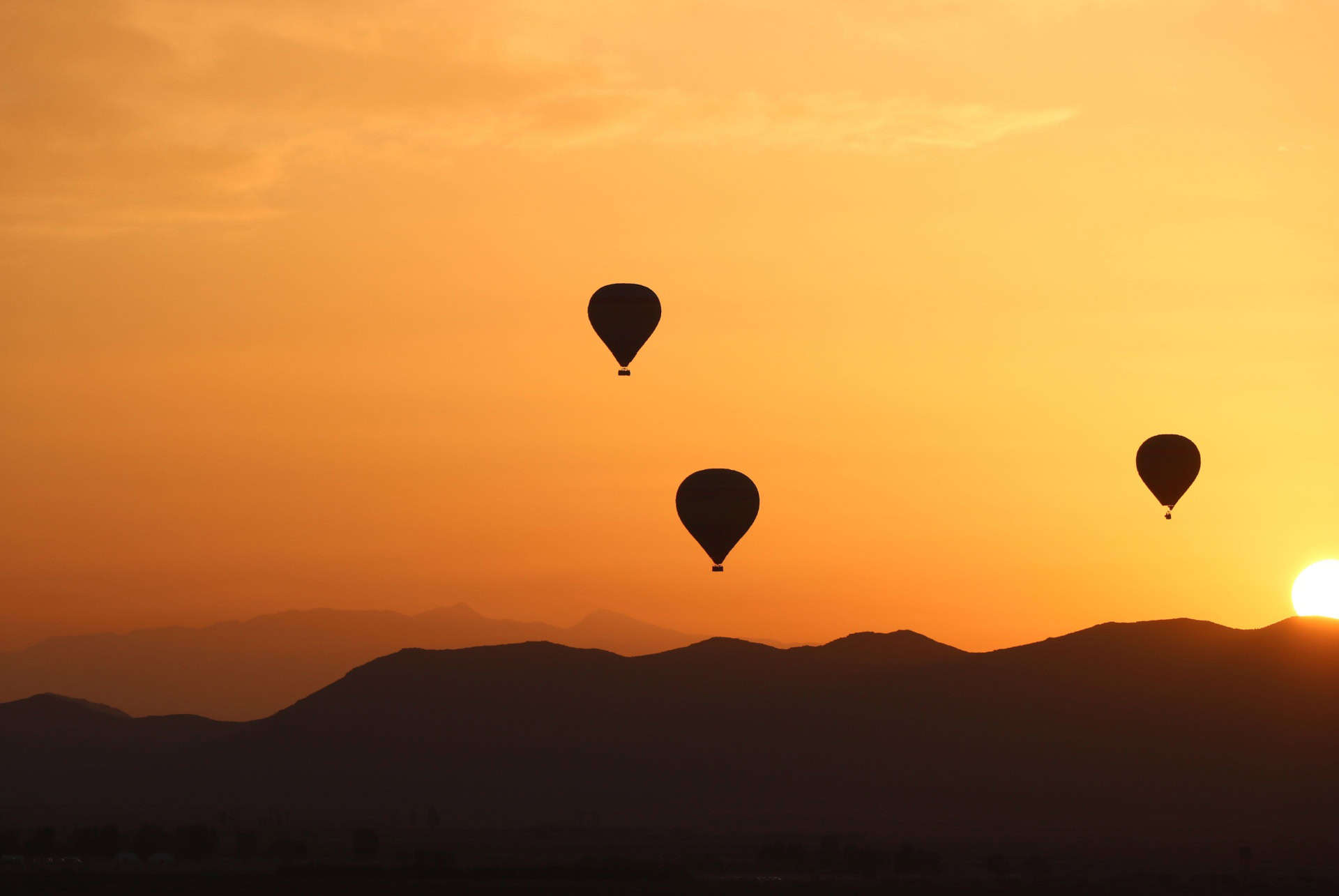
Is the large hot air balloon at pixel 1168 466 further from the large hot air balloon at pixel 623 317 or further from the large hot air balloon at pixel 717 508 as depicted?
the large hot air balloon at pixel 623 317

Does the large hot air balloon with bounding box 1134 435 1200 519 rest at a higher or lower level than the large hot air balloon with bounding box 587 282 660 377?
lower

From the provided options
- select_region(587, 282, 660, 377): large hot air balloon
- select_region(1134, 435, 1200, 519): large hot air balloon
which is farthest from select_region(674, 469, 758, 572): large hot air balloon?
select_region(1134, 435, 1200, 519): large hot air balloon

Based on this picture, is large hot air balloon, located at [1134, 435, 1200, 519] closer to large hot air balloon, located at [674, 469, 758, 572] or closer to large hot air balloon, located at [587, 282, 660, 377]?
large hot air balloon, located at [674, 469, 758, 572]

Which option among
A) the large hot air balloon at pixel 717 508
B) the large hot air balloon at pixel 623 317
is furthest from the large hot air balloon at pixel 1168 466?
the large hot air balloon at pixel 623 317

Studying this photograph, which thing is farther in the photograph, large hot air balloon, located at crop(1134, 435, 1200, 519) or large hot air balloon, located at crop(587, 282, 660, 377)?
large hot air balloon, located at crop(1134, 435, 1200, 519)

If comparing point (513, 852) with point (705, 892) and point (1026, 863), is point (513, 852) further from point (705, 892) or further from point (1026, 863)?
point (705, 892)

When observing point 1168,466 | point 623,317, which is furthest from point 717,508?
point 1168,466
